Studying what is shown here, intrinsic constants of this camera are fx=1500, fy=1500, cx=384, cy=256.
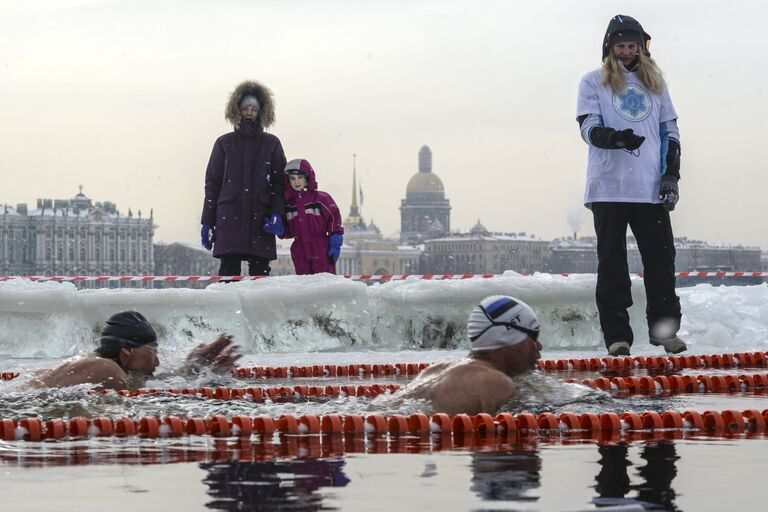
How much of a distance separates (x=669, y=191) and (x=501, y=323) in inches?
164

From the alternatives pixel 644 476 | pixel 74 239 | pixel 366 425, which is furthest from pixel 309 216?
pixel 74 239

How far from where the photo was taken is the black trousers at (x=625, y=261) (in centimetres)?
991

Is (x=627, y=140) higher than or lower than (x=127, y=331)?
higher

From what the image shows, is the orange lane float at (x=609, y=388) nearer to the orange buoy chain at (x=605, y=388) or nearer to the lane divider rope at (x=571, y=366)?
the orange buoy chain at (x=605, y=388)

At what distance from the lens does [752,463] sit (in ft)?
15.3

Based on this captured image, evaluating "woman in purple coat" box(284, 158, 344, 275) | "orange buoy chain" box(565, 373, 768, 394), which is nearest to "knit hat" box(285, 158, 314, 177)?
"woman in purple coat" box(284, 158, 344, 275)

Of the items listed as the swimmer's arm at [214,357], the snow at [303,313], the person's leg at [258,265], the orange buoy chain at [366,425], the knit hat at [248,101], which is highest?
the knit hat at [248,101]

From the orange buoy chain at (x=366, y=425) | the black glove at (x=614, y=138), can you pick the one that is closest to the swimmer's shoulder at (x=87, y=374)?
the orange buoy chain at (x=366, y=425)

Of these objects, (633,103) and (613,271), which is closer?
(633,103)

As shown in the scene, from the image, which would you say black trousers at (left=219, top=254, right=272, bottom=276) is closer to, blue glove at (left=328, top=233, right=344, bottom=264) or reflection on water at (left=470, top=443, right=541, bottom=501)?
blue glove at (left=328, top=233, right=344, bottom=264)

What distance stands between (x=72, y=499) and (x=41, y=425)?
169 centimetres

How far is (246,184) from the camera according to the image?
12.5 metres

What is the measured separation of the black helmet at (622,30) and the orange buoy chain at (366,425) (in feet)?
15.1

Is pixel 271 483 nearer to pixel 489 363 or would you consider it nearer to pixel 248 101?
pixel 489 363
